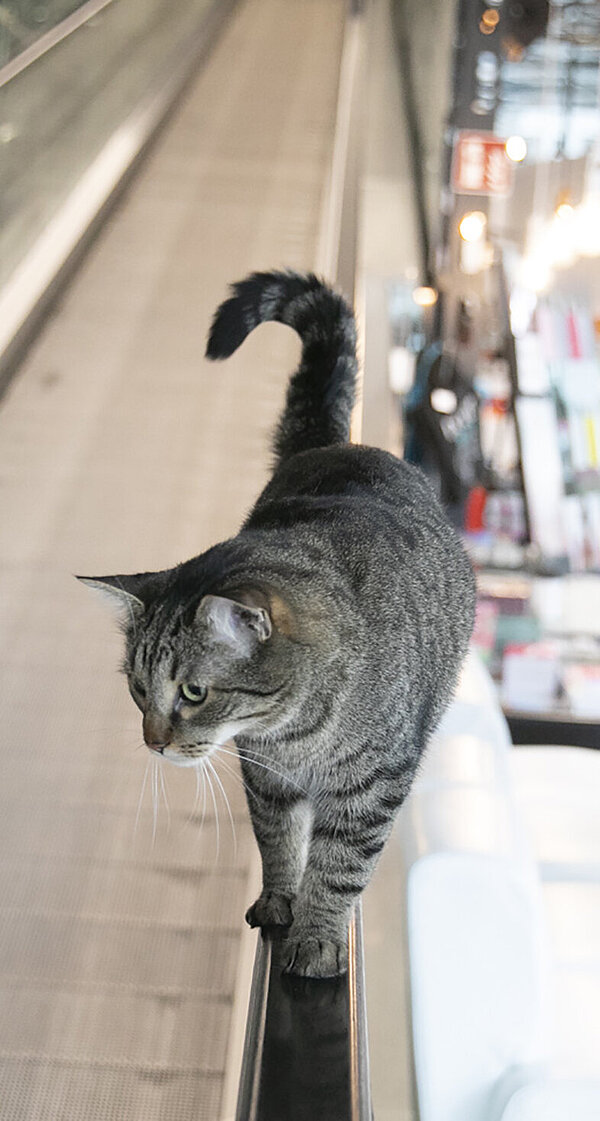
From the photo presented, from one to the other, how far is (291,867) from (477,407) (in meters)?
4.37

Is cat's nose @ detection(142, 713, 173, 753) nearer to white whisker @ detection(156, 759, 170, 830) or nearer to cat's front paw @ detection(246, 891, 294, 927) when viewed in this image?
cat's front paw @ detection(246, 891, 294, 927)

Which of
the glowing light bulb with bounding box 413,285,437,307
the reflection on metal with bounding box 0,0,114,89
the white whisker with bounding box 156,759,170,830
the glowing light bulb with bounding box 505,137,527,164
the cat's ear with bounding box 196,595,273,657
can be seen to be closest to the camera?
the cat's ear with bounding box 196,595,273,657

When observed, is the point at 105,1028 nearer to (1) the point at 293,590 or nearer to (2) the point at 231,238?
(1) the point at 293,590

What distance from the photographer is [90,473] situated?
2.21m

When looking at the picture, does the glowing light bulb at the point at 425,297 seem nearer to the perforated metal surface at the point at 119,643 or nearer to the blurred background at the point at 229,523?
the blurred background at the point at 229,523

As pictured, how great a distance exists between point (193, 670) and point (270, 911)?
1.12 feet

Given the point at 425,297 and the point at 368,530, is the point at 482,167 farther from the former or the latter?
the point at 368,530

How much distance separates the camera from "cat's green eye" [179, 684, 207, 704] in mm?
1069

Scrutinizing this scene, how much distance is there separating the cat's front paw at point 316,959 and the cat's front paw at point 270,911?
0.12 meters

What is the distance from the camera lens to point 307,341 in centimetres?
173

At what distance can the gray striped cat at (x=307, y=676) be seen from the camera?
1.06 meters

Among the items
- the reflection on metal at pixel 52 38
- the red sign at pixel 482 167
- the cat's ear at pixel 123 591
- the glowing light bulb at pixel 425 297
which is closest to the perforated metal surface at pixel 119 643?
the cat's ear at pixel 123 591

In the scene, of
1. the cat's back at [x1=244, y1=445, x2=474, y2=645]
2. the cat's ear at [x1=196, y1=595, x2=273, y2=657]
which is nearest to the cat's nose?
the cat's ear at [x1=196, y1=595, x2=273, y2=657]

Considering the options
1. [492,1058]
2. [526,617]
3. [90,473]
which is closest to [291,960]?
[492,1058]
